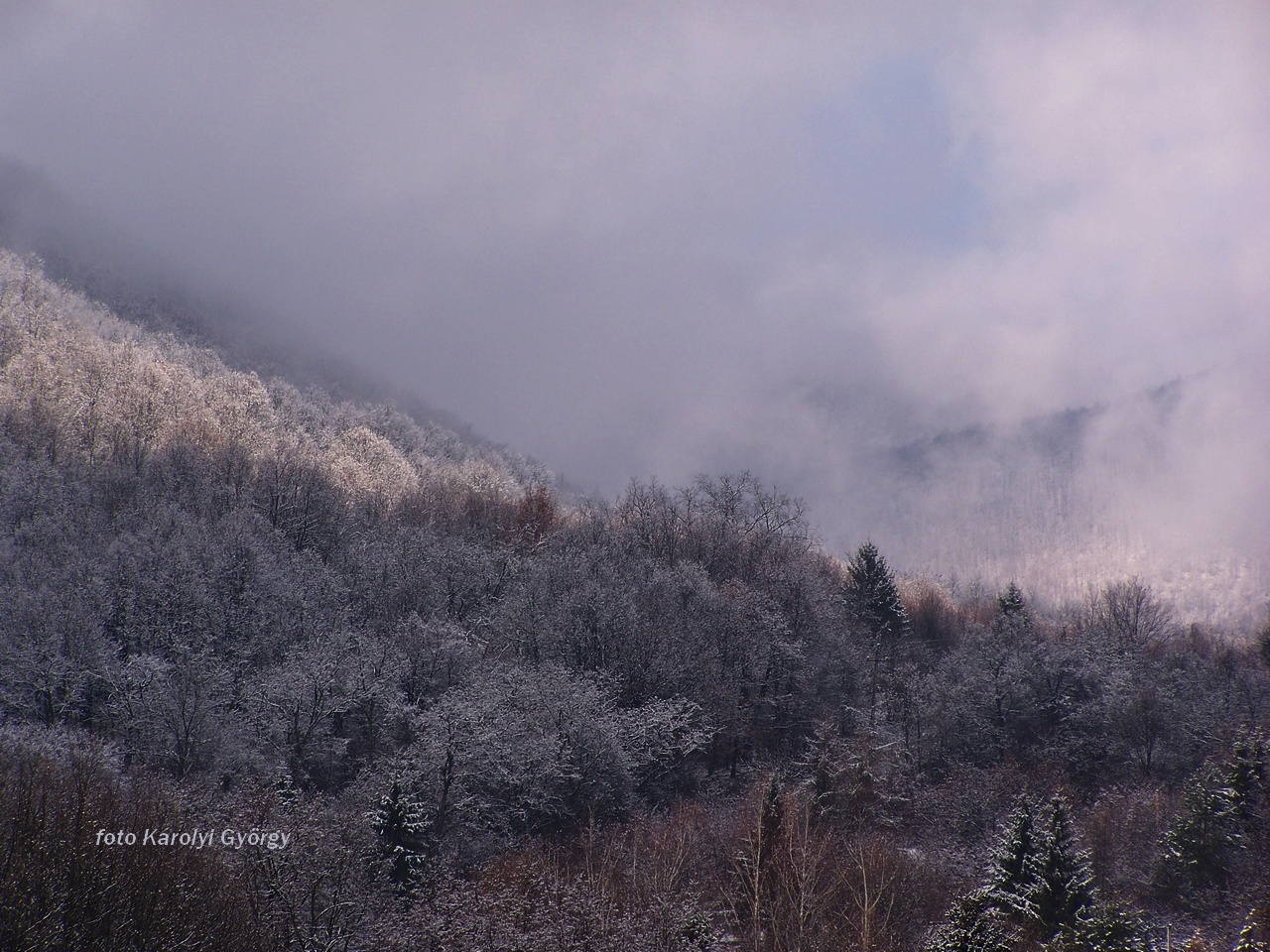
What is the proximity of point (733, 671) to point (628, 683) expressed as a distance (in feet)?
26.6

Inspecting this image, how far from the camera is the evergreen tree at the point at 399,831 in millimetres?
22703

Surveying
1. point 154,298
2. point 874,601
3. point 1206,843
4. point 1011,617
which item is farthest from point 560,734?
point 154,298

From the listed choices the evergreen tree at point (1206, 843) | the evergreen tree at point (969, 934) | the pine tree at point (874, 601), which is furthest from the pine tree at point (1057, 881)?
the pine tree at point (874, 601)

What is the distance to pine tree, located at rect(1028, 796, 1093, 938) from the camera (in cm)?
2327

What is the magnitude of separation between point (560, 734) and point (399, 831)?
976 centimetres

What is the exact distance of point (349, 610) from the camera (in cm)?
4700

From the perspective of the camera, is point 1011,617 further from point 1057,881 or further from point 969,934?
point 969,934

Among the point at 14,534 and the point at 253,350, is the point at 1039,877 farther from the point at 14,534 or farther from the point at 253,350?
the point at 253,350

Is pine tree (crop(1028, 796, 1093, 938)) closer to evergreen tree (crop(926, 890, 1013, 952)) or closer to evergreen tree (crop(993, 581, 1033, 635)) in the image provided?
evergreen tree (crop(926, 890, 1013, 952))

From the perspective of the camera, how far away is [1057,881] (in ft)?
77.7

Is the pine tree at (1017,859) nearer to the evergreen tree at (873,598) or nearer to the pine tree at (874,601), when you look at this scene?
the pine tree at (874,601)

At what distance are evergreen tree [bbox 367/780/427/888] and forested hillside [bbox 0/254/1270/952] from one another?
0.49 feet

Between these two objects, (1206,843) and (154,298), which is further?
(154,298)

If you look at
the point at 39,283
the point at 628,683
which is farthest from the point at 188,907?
the point at 39,283
